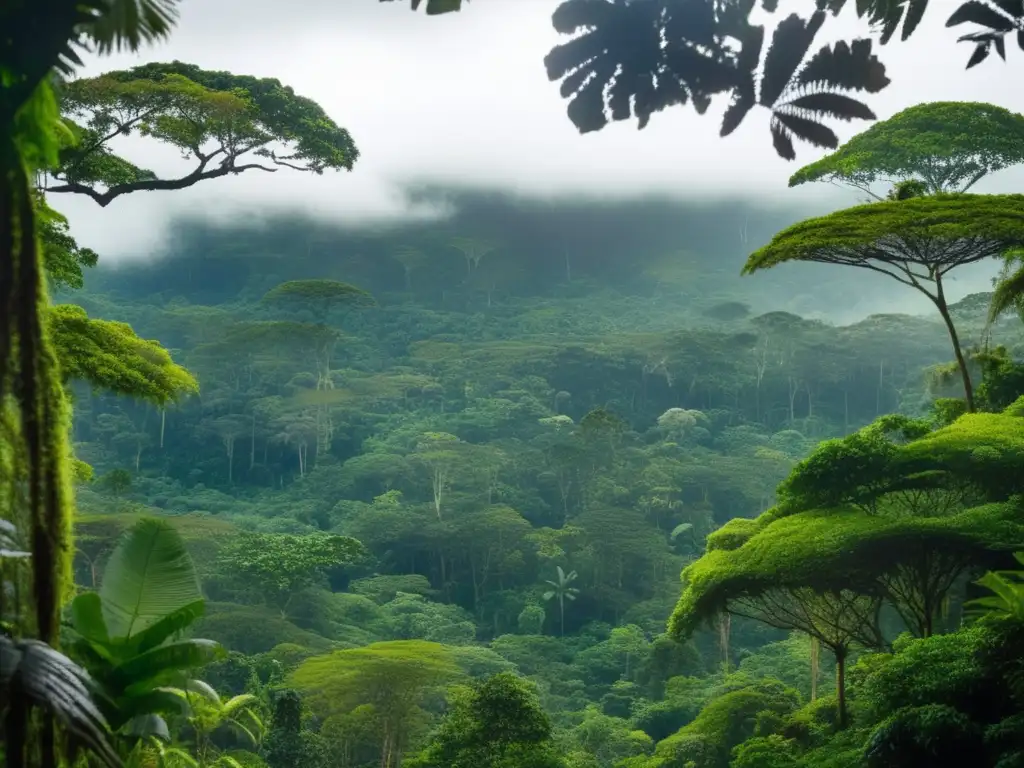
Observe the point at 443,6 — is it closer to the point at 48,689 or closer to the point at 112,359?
the point at 48,689

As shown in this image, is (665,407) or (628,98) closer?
(628,98)

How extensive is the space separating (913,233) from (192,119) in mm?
9161

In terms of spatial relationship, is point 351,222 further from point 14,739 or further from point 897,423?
point 14,739

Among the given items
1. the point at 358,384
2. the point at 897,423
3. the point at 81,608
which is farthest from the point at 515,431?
the point at 81,608

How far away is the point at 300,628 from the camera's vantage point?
3053cm

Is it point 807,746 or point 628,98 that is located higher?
point 628,98

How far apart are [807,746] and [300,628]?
65.7 feet

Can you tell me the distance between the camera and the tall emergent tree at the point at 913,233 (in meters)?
13.2

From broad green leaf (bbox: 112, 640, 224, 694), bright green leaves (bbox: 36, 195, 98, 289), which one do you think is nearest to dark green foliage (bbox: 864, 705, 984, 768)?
broad green leaf (bbox: 112, 640, 224, 694)

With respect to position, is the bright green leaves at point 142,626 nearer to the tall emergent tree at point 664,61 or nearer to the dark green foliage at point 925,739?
the tall emergent tree at point 664,61

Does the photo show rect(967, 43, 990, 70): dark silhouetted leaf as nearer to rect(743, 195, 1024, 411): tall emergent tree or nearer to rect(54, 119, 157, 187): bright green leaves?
rect(54, 119, 157, 187): bright green leaves

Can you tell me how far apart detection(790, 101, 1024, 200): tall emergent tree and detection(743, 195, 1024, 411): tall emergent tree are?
29.5 ft

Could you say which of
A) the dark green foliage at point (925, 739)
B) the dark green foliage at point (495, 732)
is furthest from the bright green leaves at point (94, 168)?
the dark green foliage at point (925, 739)

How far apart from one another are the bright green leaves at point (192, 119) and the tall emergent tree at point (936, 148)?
40.2ft
